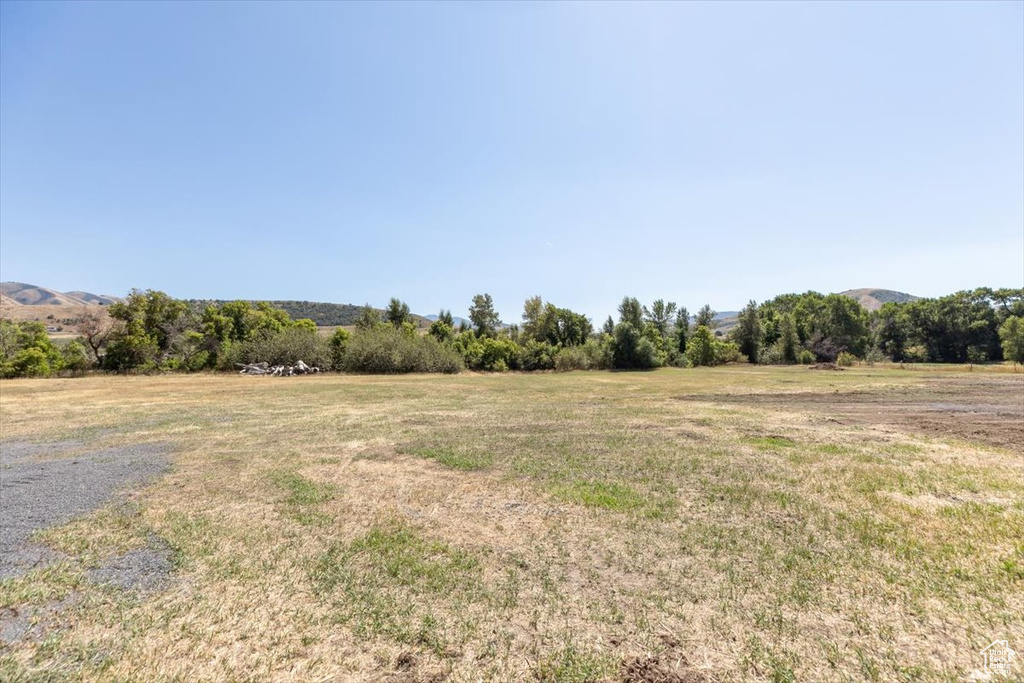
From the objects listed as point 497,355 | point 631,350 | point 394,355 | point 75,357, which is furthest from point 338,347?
point 631,350

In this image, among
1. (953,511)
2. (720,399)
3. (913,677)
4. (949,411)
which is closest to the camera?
(913,677)

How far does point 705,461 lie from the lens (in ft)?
27.6

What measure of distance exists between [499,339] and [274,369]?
23.8 m

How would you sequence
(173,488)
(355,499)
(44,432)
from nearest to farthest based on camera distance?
1. (355,499)
2. (173,488)
3. (44,432)

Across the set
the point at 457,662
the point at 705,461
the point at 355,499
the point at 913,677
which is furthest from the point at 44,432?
the point at 913,677

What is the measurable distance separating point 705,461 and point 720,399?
11.6 metres

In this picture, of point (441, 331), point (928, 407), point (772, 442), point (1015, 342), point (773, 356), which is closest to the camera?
point (772, 442)

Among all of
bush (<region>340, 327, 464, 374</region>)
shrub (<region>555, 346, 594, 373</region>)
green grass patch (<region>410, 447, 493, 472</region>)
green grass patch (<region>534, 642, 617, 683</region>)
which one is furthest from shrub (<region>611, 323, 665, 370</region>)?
green grass patch (<region>534, 642, 617, 683</region>)

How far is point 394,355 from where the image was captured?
130ft

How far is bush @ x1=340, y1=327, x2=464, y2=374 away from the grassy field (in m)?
29.6

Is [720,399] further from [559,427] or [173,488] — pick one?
[173,488]

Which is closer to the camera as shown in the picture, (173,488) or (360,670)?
(360,670)

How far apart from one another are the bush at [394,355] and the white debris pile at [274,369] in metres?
3.35

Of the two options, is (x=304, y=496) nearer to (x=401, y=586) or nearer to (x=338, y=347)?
(x=401, y=586)
